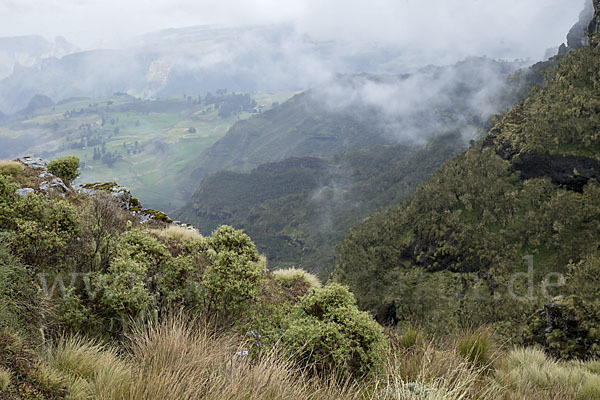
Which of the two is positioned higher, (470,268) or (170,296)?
(170,296)

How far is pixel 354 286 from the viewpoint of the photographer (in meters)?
42.0

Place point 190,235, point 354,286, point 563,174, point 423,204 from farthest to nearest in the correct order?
point 423,204
point 354,286
point 563,174
point 190,235

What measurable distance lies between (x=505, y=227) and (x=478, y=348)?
3926cm

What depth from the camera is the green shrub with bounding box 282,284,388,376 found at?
16.4 ft

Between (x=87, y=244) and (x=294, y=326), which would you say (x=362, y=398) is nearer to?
(x=294, y=326)

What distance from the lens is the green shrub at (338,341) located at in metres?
4.99

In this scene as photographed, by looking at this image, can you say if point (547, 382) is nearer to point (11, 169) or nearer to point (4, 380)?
point (4, 380)

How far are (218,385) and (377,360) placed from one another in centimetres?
275

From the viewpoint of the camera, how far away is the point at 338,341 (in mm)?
5180

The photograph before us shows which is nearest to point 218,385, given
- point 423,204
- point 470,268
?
point 470,268

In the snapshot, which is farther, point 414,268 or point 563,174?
point 414,268

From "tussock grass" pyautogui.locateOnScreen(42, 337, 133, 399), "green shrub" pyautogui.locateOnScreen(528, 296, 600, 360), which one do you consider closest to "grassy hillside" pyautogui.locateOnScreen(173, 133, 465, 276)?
"green shrub" pyautogui.locateOnScreen(528, 296, 600, 360)

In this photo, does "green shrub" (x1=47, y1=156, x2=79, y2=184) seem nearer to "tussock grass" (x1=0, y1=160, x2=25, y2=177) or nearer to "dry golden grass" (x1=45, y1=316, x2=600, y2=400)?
"tussock grass" (x1=0, y1=160, x2=25, y2=177)

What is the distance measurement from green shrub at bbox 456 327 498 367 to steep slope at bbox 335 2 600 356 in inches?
863
